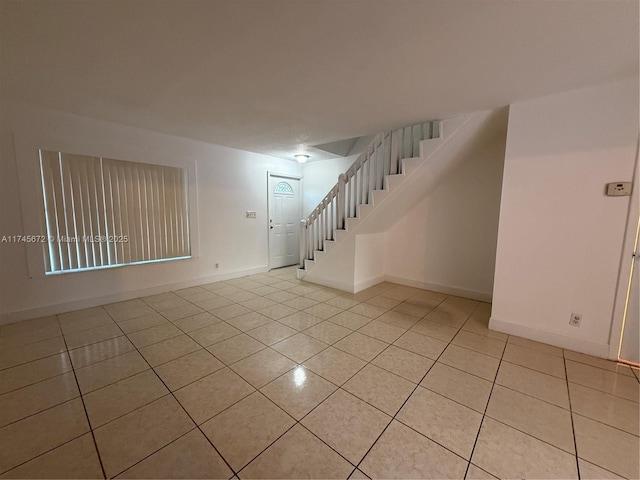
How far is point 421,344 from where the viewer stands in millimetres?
2650

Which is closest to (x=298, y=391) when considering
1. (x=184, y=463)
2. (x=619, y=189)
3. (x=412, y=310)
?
(x=184, y=463)

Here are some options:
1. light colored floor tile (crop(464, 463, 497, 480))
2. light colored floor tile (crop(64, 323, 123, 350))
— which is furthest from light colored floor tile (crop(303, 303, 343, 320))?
light colored floor tile (crop(64, 323, 123, 350))

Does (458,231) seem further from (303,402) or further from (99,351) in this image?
(99,351)

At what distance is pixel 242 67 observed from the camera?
81.0 inches

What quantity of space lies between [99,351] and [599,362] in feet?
15.5

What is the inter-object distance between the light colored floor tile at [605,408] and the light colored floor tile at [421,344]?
0.96m

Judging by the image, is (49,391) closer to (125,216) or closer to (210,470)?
(210,470)

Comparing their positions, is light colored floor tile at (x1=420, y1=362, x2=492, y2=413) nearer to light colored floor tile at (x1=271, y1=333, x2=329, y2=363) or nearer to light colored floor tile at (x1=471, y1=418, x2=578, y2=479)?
light colored floor tile at (x1=471, y1=418, x2=578, y2=479)

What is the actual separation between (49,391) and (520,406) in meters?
3.48

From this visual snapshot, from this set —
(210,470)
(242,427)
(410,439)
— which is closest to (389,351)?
(410,439)

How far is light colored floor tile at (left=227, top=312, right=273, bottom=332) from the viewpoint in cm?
302

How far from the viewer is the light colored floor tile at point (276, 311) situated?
3.33m

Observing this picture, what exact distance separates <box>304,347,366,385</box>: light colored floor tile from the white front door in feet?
11.8

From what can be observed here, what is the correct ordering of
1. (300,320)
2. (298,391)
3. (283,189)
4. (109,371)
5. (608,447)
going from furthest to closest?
(283,189) → (300,320) → (109,371) → (298,391) → (608,447)
